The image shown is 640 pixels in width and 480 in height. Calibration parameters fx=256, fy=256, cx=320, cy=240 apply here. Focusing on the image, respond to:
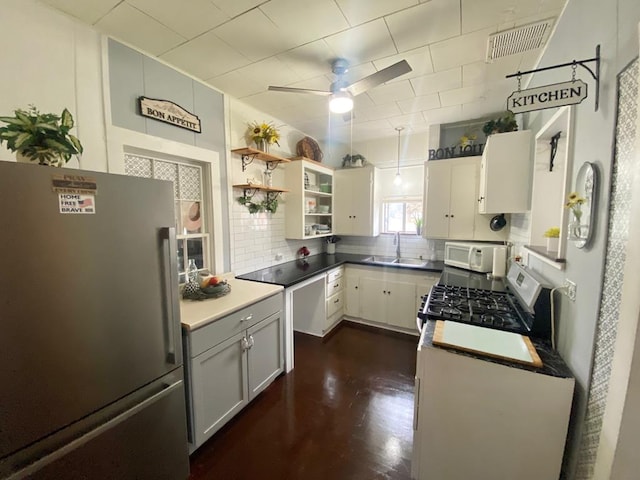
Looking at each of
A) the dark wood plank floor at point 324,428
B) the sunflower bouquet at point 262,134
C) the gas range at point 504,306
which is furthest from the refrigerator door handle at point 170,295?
the sunflower bouquet at point 262,134

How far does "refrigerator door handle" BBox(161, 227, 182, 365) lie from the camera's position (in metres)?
1.32

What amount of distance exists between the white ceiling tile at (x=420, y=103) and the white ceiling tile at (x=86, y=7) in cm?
235

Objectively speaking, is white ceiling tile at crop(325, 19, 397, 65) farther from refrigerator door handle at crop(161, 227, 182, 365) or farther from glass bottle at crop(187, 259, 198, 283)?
glass bottle at crop(187, 259, 198, 283)

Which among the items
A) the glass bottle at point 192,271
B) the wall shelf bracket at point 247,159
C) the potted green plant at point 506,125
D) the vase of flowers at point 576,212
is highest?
the potted green plant at point 506,125

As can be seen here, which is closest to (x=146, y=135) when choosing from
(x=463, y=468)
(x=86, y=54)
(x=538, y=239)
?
(x=86, y=54)

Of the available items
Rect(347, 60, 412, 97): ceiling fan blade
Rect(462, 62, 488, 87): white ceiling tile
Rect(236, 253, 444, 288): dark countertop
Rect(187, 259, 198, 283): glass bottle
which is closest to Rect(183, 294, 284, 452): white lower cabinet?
Rect(236, 253, 444, 288): dark countertop

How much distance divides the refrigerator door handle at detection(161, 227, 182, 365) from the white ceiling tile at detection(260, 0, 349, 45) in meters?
1.37

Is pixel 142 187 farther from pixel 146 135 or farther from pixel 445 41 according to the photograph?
pixel 445 41

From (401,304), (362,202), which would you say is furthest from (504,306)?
(362,202)

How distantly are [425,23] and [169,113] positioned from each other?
1.91 meters

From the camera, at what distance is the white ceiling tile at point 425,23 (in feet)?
4.75

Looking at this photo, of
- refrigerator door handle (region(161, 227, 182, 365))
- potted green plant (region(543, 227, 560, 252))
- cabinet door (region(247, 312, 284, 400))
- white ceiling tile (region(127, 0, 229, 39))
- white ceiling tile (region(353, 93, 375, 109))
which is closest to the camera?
refrigerator door handle (region(161, 227, 182, 365))

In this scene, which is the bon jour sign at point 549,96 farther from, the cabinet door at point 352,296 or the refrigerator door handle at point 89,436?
the cabinet door at point 352,296

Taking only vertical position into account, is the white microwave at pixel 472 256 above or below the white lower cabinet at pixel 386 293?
above
